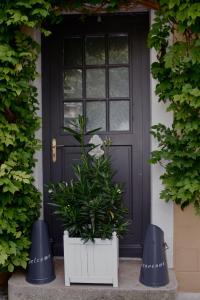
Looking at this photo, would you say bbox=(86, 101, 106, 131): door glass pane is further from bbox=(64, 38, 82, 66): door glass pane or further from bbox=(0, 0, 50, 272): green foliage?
bbox=(0, 0, 50, 272): green foliage

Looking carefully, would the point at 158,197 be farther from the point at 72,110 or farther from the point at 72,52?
the point at 72,52

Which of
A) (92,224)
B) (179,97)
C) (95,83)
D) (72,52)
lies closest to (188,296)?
(92,224)

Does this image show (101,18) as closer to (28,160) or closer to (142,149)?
(142,149)

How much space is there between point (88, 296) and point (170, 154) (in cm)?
128

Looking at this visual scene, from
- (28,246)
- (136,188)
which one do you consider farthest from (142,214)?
(28,246)

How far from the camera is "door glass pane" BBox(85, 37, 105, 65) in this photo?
364 centimetres

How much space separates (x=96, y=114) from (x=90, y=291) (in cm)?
158

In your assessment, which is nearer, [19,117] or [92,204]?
[92,204]

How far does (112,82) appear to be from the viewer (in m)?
3.64

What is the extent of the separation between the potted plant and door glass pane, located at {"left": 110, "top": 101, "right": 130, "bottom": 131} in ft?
2.01

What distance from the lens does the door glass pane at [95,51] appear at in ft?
11.9

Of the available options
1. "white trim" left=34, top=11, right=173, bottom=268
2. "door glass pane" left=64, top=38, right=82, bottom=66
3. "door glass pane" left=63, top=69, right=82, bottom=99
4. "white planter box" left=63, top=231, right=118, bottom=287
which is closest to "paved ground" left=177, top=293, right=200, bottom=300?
"white trim" left=34, top=11, right=173, bottom=268

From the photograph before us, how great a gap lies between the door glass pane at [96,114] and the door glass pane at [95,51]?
0.38 meters

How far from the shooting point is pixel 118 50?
3.62 meters
